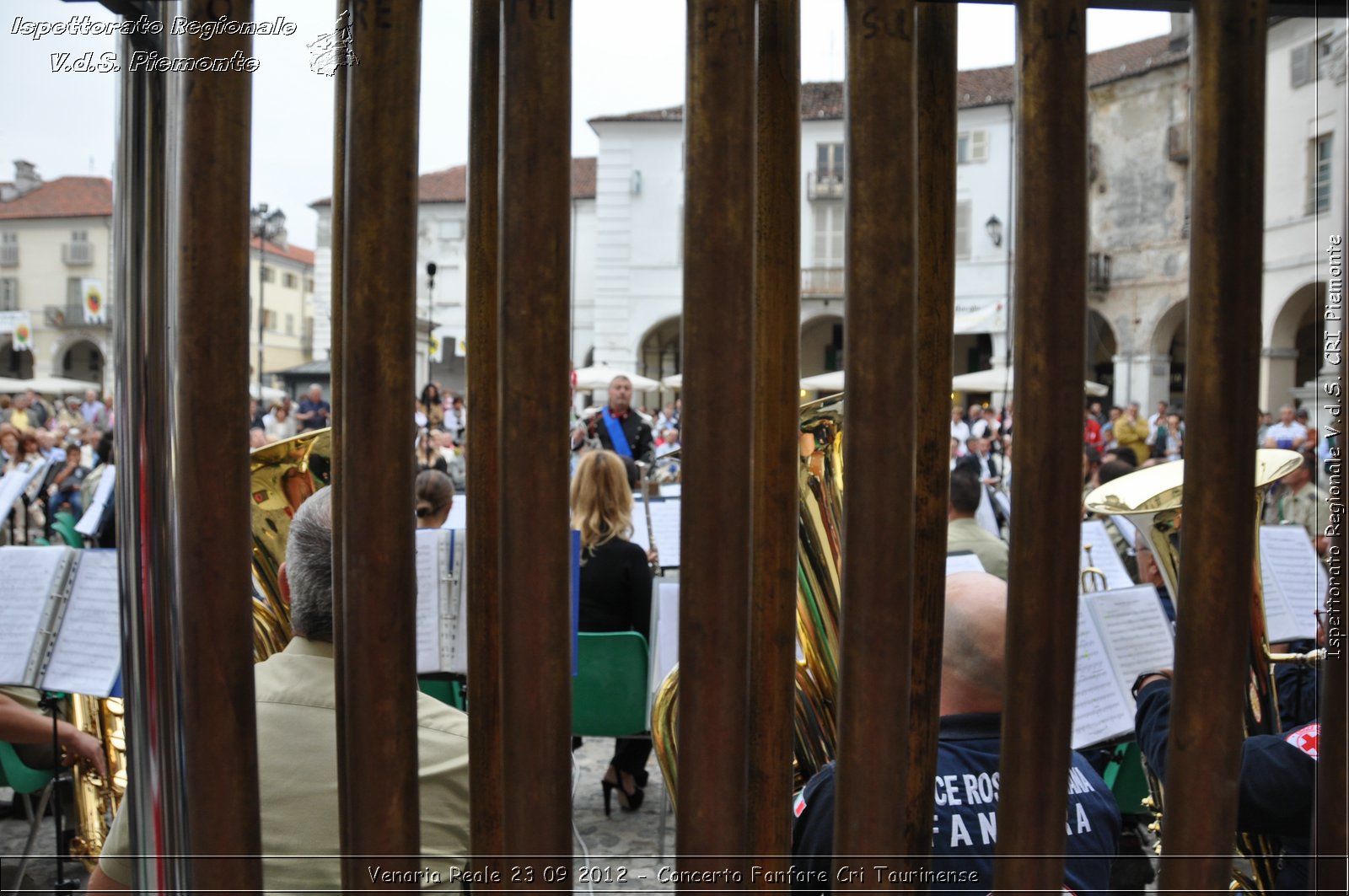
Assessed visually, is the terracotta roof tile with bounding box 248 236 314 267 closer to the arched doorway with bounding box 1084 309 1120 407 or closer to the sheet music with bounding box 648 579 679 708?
the arched doorway with bounding box 1084 309 1120 407

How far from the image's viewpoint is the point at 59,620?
2.86 meters

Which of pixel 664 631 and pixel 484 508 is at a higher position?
pixel 484 508

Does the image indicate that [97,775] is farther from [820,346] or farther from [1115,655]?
[820,346]


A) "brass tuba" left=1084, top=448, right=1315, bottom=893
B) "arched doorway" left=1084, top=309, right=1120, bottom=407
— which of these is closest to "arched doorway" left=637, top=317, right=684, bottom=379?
"arched doorway" left=1084, top=309, right=1120, bottom=407

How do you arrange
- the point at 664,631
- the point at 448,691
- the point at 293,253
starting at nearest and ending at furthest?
the point at 664,631, the point at 448,691, the point at 293,253

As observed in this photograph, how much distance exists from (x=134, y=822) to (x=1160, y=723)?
1.84m

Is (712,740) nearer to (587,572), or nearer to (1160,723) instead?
(1160,723)

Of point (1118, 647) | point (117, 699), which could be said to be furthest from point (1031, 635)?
point (117, 699)

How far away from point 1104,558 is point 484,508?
4.26 m

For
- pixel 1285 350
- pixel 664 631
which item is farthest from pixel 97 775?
pixel 1285 350

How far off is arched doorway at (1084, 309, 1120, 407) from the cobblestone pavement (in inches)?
1056

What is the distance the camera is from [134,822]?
0.83 meters

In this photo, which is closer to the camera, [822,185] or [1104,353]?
[822,185]

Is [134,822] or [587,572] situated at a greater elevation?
[134,822]
